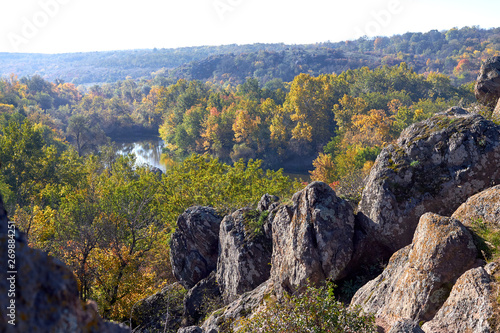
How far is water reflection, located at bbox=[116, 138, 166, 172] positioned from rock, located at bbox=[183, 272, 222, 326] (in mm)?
71215

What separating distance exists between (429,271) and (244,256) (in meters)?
10.9

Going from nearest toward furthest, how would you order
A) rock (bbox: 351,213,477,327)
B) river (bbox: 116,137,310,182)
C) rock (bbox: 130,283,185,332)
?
1. rock (bbox: 351,213,477,327)
2. rock (bbox: 130,283,185,332)
3. river (bbox: 116,137,310,182)

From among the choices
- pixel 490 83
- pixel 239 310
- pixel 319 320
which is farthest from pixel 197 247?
pixel 490 83

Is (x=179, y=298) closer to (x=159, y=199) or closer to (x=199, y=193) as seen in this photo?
(x=199, y=193)

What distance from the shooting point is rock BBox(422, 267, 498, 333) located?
26.5 ft

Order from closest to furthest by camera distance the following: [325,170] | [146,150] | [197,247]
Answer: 1. [197,247]
2. [325,170]
3. [146,150]

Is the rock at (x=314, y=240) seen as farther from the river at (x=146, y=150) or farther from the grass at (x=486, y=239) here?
the river at (x=146, y=150)

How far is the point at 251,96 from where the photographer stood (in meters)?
110

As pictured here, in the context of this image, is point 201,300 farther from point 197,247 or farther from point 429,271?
point 429,271

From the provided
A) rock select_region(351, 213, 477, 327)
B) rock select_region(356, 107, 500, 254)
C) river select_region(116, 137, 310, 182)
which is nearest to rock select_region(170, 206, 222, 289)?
rock select_region(356, 107, 500, 254)

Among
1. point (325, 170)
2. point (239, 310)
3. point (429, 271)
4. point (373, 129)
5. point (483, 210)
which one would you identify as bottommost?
point (325, 170)

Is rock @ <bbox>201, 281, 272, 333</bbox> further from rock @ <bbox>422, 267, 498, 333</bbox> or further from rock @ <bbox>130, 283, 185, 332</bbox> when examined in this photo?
rock @ <bbox>422, 267, 498, 333</bbox>

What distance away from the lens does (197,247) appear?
2334 cm

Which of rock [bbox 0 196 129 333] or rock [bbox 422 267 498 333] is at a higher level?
rock [bbox 0 196 129 333]
